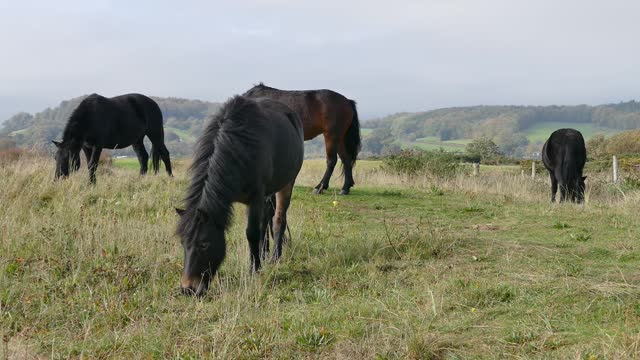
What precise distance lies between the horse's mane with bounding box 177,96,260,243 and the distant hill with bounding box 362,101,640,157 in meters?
93.7

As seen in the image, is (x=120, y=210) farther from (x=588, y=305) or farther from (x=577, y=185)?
(x=577, y=185)

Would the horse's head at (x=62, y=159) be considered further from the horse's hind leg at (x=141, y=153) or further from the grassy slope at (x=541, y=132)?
the grassy slope at (x=541, y=132)

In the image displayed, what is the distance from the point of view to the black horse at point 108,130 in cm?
1161

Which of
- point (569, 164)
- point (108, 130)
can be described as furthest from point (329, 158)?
point (569, 164)

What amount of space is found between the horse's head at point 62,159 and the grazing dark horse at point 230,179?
6.32 metres

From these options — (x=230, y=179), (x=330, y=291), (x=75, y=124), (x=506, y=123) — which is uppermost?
(x=506, y=123)

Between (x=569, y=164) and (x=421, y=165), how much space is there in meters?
6.22

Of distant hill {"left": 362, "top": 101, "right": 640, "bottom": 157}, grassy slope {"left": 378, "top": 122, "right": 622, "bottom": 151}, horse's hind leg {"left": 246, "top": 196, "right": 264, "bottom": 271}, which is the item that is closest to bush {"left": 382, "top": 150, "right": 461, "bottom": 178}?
horse's hind leg {"left": 246, "top": 196, "right": 264, "bottom": 271}

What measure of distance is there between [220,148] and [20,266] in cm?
236

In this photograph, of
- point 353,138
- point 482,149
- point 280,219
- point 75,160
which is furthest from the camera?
point 482,149

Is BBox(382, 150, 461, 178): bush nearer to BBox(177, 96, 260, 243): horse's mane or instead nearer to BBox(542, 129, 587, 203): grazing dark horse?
BBox(542, 129, 587, 203): grazing dark horse

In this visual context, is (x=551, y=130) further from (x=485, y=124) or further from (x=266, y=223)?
(x=266, y=223)

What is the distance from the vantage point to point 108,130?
41.3 feet

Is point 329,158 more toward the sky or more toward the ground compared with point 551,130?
more toward the ground
